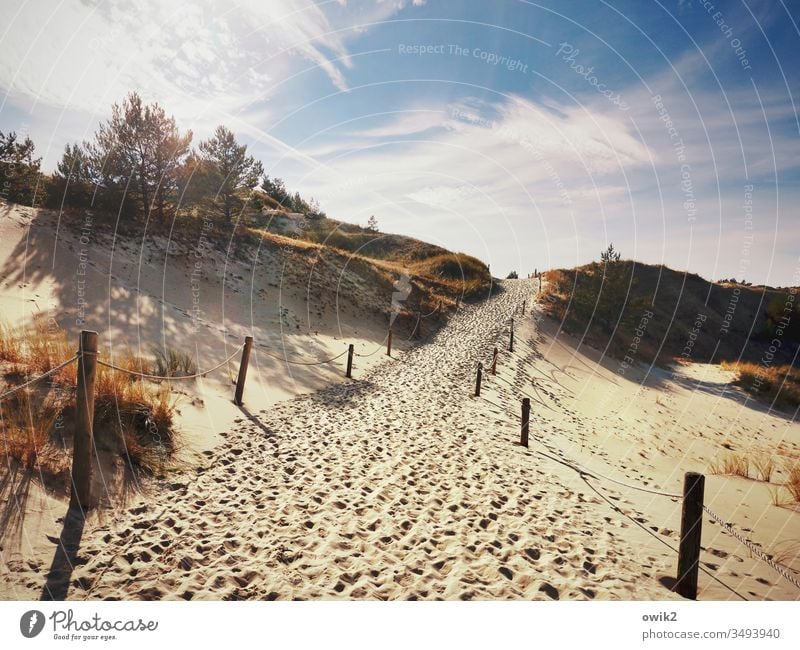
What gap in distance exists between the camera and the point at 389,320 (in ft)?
88.0

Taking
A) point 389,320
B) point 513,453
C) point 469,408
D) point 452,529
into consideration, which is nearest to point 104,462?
point 452,529

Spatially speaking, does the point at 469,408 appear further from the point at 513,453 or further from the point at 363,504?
the point at 363,504

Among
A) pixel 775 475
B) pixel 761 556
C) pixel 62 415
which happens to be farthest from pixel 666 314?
pixel 62 415

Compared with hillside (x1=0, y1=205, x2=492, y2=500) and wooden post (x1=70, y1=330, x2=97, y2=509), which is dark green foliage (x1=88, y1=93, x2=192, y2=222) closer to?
hillside (x1=0, y1=205, x2=492, y2=500)

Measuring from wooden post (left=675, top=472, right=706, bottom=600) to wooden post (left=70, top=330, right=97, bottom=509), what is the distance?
671 cm

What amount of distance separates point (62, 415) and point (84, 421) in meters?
1.70

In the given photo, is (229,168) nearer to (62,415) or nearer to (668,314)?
(62,415)

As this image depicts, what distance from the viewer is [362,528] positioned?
5008 mm

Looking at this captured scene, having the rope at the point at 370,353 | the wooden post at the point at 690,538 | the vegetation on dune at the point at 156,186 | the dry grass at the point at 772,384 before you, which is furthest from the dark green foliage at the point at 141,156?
the dry grass at the point at 772,384

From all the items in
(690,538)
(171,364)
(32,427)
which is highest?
(690,538)

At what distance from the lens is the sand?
12.9 feet

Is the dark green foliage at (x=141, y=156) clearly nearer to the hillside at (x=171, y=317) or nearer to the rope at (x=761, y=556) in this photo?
the hillside at (x=171, y=317)

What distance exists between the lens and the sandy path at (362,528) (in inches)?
154
